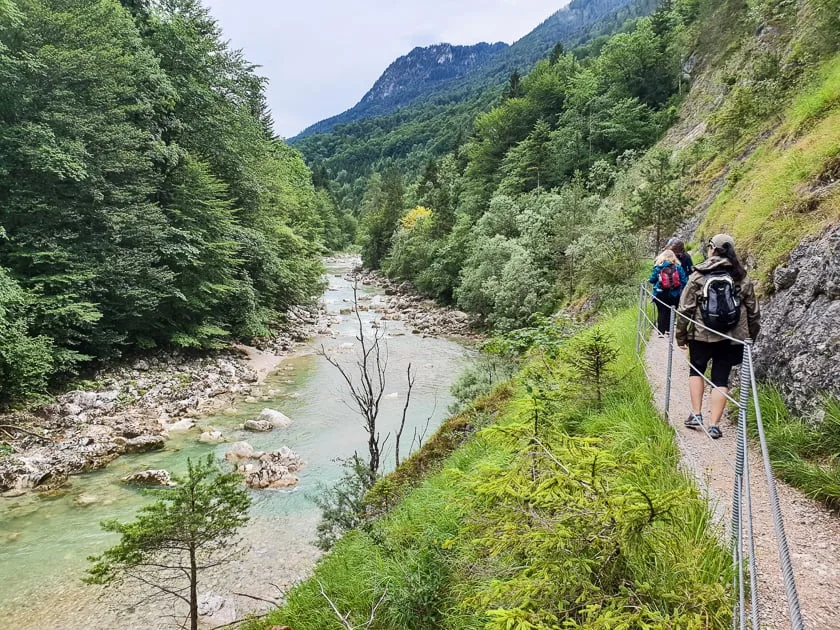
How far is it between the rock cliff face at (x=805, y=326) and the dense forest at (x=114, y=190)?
14.7 meters

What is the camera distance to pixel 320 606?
15.1 feet

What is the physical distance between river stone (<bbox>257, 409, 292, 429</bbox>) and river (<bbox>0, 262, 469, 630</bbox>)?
265 mm

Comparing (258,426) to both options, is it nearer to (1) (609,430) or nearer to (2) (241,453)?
(2) (241,453)

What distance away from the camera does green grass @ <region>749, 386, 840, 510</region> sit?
3271 mm

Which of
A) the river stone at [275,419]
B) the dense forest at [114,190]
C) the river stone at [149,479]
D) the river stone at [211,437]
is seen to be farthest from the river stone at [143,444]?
the dense forest at [114,190]

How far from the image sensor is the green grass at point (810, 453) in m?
3.27

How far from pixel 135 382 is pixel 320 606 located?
1323 centimetres

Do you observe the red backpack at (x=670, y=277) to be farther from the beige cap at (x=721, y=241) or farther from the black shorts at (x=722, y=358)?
the black shorts at (x=722, y=358)

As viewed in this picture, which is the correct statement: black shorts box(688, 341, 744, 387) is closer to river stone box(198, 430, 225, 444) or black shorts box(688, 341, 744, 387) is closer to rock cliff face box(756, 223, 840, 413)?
rock cliff face box(756, 223, 840, 413)

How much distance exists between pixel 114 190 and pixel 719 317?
57.2 ft

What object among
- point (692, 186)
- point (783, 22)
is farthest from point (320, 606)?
point (783, 22)

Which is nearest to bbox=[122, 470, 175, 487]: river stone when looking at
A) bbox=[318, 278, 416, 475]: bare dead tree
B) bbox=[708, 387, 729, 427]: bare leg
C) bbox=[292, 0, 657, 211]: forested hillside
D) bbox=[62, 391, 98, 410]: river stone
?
bbox=[318, 278, 416, 475]: bare dead tree

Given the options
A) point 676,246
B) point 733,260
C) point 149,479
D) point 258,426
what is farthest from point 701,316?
point 258,426

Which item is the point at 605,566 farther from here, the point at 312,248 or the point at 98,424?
the point at 312,248
